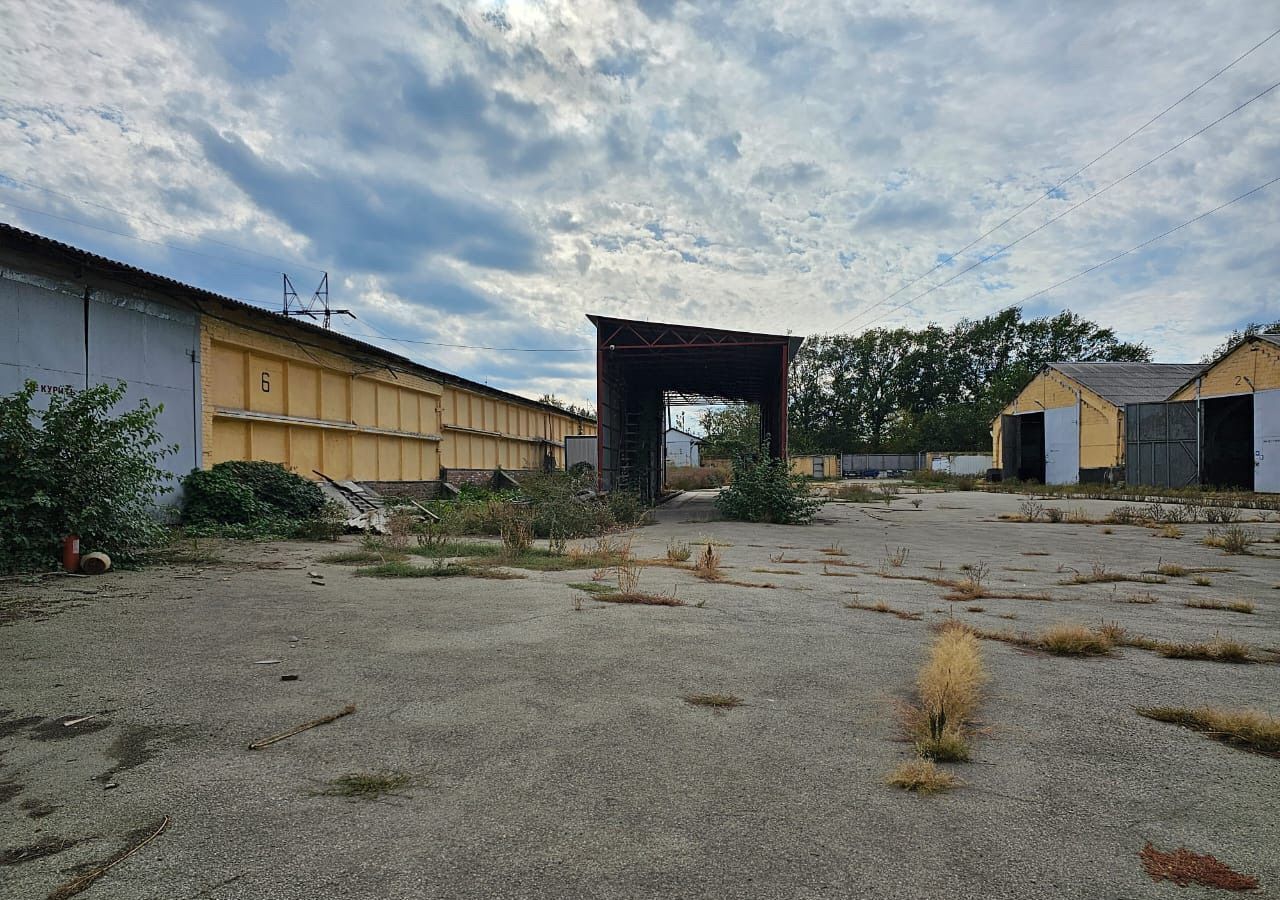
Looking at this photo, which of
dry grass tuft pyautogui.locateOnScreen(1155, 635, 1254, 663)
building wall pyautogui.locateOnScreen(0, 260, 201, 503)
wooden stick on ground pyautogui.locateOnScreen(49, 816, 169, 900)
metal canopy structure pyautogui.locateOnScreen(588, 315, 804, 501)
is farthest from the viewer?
metal canopy structure pyautogui.locateOnScreen(588, 315, 804, 501)

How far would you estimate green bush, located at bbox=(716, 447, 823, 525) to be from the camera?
16688mm

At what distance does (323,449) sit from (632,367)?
9937 mm

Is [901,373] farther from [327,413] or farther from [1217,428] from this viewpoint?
[327,413]

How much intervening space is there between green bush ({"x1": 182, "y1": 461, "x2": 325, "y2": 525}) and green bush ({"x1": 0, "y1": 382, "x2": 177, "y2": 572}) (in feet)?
14.2

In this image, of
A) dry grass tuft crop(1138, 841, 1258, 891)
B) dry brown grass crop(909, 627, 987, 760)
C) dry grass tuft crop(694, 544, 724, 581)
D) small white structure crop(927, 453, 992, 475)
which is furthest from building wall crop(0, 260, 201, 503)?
small white structure crop(927, 453, 992, 475)

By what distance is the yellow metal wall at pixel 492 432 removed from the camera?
26.0 m

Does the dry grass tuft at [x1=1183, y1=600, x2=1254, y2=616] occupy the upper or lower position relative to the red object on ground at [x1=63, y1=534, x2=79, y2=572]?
lower

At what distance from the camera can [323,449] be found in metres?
17.5

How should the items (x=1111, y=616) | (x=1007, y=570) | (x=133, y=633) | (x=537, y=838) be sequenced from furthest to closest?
(x=1007, y=570) < (x=1111, y=616) < (x=133, y=633) < (x=537, y=838)

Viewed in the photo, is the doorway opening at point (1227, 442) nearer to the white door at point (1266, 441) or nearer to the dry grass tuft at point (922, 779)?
the white door at point (1266, 441)

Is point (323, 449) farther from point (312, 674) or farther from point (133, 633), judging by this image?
point (312, 674)

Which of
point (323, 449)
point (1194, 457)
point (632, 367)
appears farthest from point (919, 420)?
point (323, 449)

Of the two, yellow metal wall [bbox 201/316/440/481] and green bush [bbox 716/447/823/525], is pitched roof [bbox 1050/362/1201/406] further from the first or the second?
yellow metal wall [bbox 201/316/440/481]

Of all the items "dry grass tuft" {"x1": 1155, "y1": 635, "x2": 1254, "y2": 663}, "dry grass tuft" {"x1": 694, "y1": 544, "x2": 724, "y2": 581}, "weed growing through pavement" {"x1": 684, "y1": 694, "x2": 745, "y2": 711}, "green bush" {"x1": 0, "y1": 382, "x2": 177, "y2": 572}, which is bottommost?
"dry grass tuft" {"x1": 694, "y1": 544, "x2": 724, "y2": 581}
